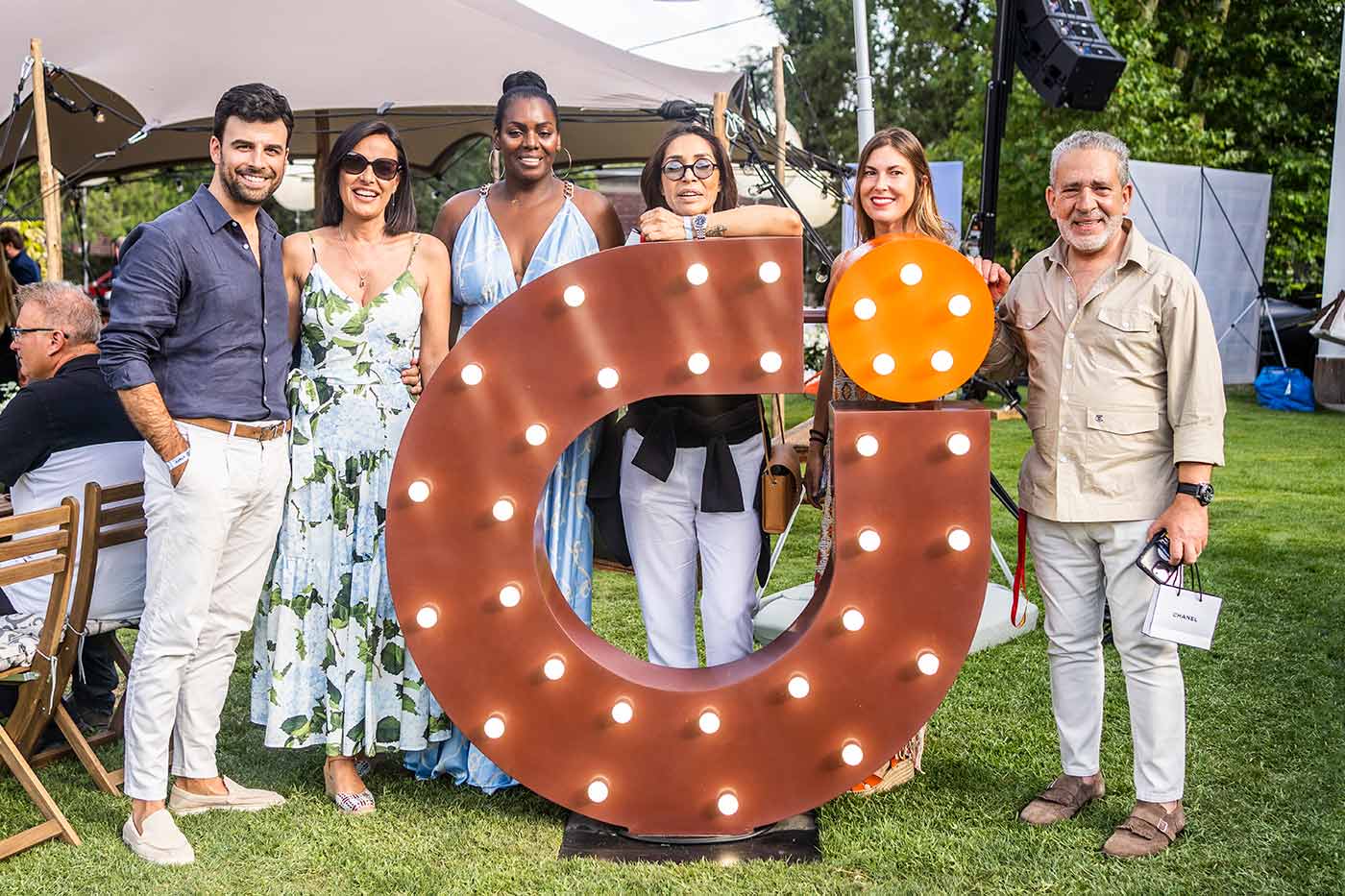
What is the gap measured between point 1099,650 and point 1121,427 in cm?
65

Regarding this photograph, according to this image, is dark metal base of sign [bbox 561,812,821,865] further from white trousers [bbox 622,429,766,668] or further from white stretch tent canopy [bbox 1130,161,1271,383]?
white stretch tent canopy [bbox 1130,161,1271,383]

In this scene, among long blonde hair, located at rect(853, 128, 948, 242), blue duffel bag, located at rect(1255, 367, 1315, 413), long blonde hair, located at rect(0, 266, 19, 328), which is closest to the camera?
long blonde hair, located at rect(853, 128, 948, 242)

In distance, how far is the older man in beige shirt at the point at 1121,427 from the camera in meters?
2.80

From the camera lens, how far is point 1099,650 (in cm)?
310

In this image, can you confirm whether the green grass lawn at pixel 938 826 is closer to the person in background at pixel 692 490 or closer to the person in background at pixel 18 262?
the person in background at pixel 692 490

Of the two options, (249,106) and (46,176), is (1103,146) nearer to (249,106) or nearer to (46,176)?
(249,106)

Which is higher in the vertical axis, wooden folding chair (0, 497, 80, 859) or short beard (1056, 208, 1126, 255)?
short beard (1056, 208, 1126, 255)

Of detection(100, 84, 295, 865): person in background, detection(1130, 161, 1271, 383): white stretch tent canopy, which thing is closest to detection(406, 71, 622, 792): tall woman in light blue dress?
detection(100, 84, 295, 865): person in background

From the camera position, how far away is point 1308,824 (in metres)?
3.04

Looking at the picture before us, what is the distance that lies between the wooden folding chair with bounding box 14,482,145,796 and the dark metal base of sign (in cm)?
150

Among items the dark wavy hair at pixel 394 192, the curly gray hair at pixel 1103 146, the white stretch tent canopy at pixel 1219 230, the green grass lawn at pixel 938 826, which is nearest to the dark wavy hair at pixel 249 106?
the dark wavy hair at pixel 394 192

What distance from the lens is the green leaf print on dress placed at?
3.15m

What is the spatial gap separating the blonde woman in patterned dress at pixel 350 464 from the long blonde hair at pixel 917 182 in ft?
4.08

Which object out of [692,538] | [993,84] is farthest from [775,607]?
[993,84]
